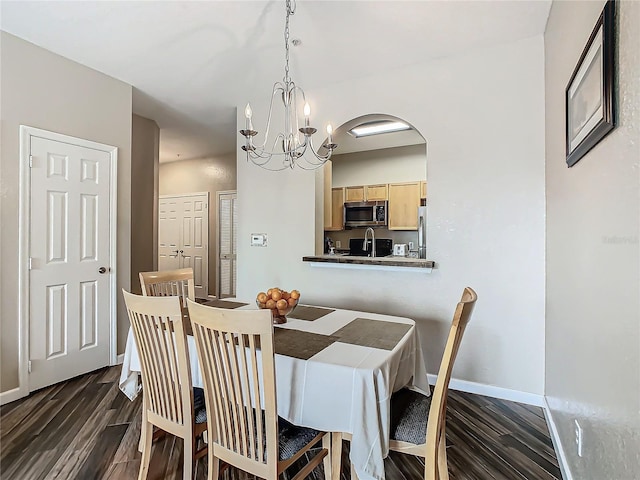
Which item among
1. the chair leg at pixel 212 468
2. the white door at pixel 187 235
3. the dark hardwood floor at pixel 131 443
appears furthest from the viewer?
the white door at pixel 187 235

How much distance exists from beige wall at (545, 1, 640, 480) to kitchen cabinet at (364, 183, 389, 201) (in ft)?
11.9

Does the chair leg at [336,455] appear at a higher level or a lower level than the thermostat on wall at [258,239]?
lower

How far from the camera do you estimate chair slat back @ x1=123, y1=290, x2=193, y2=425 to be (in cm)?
142

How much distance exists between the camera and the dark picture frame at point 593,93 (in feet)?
3.76

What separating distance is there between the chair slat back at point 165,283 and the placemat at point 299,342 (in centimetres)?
96

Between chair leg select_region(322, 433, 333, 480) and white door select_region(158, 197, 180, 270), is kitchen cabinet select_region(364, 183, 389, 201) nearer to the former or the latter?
white door select_region(158, 197, 180, 270)

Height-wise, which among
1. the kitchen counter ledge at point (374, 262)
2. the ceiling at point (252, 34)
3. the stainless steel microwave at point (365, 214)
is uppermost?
the ceiling at point (252, 34)

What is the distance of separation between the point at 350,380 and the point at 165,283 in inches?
71.9

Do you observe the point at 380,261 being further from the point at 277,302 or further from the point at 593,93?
the point at 593,93

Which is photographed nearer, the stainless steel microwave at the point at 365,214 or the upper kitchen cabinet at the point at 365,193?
the stainless steel microwave at the point at 365,214

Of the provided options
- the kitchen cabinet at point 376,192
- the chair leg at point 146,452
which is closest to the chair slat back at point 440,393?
the chair leg at point 146,452

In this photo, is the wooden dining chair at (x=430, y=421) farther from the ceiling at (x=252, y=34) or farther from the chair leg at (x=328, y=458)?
the ceiling at (x=252, y=34)

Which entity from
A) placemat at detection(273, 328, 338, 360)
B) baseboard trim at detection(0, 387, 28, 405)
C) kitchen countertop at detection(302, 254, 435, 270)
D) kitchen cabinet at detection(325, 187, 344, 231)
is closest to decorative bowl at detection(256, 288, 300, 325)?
placemat at detection(273, 328, 338, 360)

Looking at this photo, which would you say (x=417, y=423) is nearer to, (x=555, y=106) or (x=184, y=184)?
(x=555, y=106)
